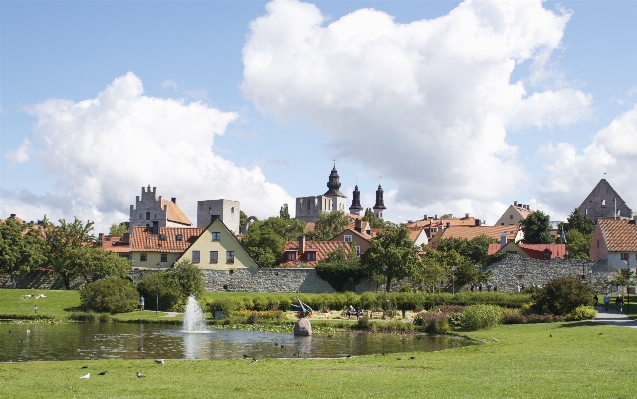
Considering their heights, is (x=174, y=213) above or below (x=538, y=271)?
above

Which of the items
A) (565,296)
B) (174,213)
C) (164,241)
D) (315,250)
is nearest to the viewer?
(565,296)

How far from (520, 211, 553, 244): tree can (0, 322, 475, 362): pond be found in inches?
2147

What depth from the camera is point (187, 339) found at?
32344 millimetres

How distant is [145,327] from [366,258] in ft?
76.6

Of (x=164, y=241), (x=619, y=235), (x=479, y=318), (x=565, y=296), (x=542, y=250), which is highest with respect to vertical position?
(x=164, y=241)

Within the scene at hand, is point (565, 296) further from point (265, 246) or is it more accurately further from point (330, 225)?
point (330, 225)

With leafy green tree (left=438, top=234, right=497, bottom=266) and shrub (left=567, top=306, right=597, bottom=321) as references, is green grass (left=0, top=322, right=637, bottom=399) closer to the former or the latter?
shrub (left=567, top=306, right=597, bottom=321)

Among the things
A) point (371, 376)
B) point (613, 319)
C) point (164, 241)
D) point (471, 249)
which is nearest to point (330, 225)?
point (471, 249)

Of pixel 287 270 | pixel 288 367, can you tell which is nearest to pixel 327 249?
pixel 287 270

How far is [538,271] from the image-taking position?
196 feet

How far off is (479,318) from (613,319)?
7.00 meters

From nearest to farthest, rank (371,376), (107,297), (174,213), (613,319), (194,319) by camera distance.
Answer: (371,376) → (613,319) → (194,319) → (107,297) → (174,213)

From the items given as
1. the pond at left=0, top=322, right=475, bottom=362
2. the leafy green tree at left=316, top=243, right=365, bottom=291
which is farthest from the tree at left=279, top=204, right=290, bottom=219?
the pond at left=0, top=322, right=475, bottom=362

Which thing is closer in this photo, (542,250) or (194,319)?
(194,319)
